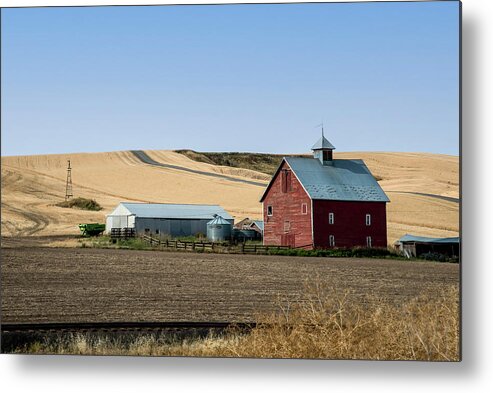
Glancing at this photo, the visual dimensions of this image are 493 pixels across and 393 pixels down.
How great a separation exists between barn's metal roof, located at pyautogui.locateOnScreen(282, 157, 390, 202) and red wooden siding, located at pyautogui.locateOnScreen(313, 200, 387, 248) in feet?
0.32

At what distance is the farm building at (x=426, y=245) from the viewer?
24.6 feet

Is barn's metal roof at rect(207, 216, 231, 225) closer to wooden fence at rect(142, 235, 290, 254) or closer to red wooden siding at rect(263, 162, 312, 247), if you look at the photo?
wooden fence at rect(142, 235, 290, 254)

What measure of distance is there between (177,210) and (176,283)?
0.73 m

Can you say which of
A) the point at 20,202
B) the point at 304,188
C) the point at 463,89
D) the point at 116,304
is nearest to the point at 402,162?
the point at 463,89

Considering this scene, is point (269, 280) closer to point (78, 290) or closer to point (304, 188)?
point (304, 188)

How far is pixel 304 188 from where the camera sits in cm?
919

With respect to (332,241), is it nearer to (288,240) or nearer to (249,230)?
(288,240)

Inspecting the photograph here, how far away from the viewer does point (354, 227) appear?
8.49 metres

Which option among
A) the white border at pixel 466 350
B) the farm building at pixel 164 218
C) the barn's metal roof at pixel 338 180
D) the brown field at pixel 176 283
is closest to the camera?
the white border at pixel 466 350

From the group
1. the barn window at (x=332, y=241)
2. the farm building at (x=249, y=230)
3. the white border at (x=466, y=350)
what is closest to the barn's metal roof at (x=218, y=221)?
the farm building at (x=249, y=230)

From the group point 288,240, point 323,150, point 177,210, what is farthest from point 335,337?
point 177,210

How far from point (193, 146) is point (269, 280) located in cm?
152

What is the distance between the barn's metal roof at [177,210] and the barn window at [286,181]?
0.59m

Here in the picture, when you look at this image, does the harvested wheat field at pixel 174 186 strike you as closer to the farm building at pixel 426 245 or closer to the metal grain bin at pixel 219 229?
the farm building at pixel 426 245
